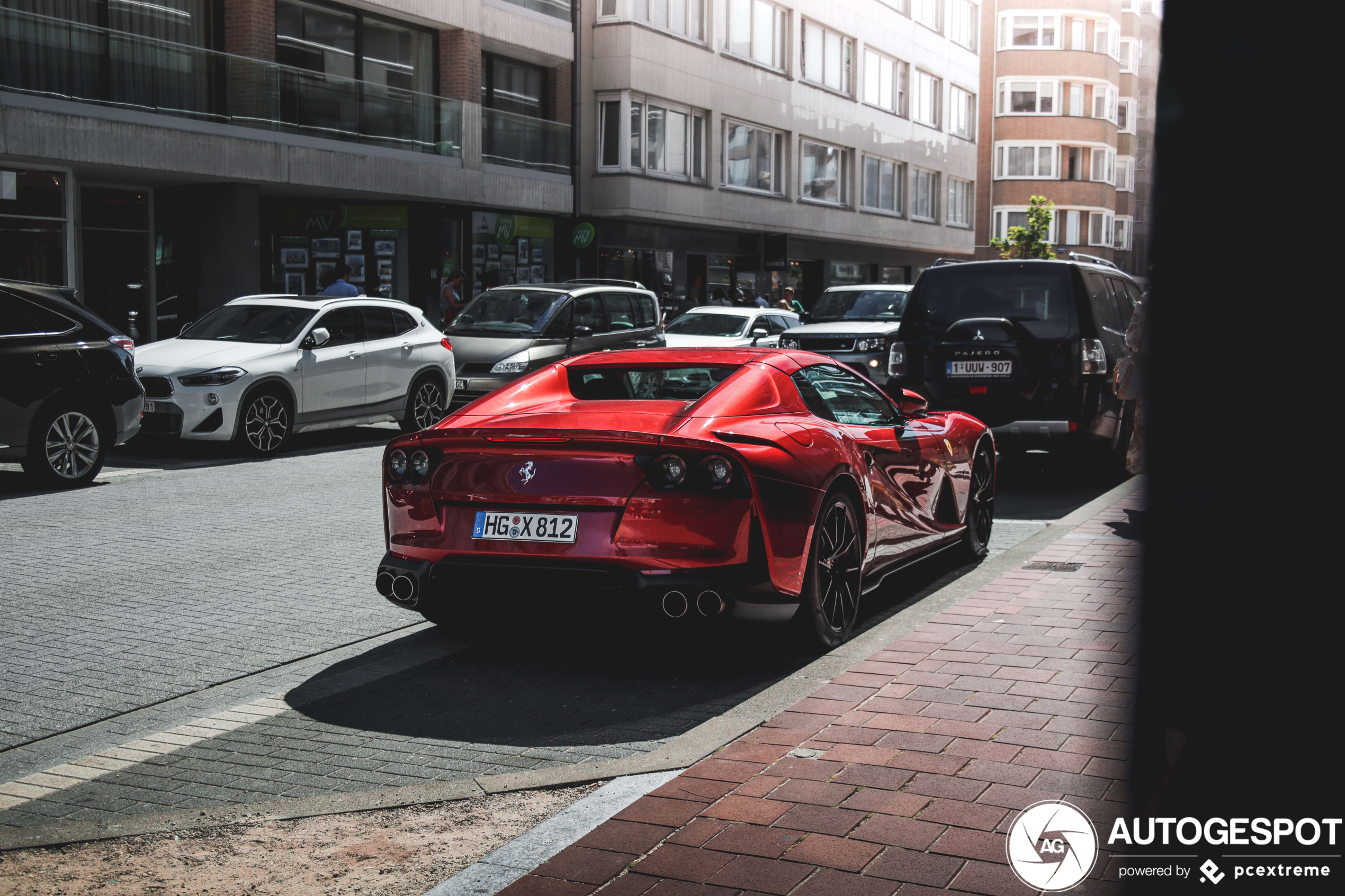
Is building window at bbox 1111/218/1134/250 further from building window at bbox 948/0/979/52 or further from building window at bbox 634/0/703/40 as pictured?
building window at bbox 634/0/703/40

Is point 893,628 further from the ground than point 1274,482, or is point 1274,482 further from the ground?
point 1274,482

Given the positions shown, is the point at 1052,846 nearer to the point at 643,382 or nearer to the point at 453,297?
the point at 643,382

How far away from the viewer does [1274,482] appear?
17.7 feet

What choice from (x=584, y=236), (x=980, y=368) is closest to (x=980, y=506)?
(x=980, y=368)

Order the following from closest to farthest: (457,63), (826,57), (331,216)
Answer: (331,216) → (457,63) → (826,57)

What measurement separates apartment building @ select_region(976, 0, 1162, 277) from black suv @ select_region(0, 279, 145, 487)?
61159mm

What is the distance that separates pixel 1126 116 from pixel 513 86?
5217 centimetres

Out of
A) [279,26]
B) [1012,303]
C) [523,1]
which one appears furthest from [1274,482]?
[523,1]

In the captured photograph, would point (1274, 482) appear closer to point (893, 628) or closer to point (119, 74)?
point (893, 628)

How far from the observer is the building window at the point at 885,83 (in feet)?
152

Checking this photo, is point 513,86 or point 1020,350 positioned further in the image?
point 513,86

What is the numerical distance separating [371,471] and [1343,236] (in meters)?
10.4

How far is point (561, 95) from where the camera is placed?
3284 centimetres

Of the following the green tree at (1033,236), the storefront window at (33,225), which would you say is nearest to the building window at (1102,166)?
the green tree at (1033,236)
